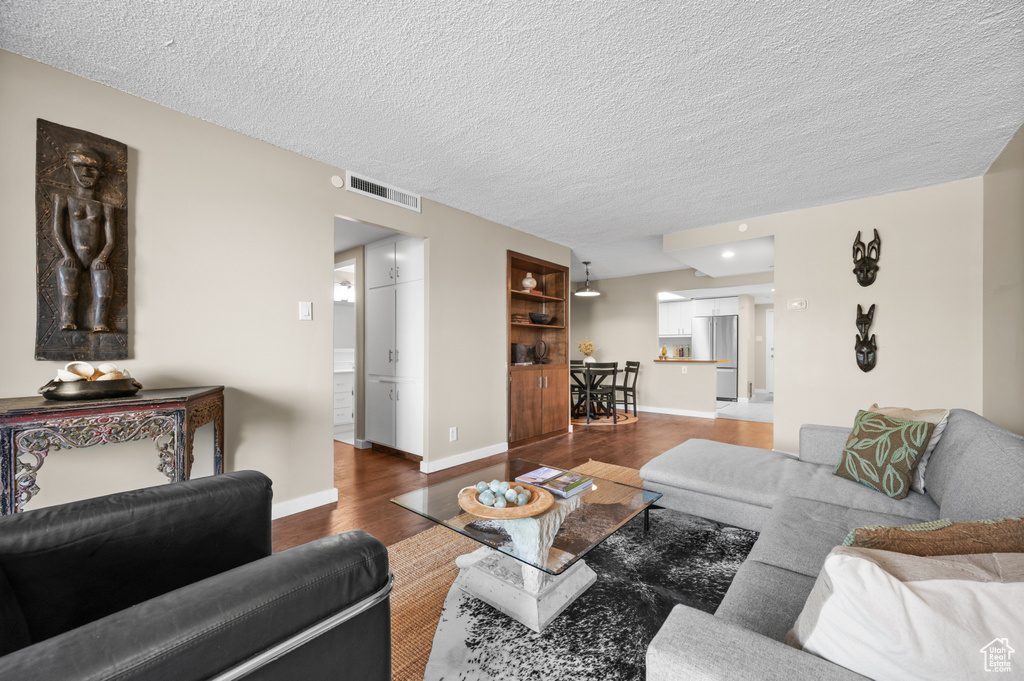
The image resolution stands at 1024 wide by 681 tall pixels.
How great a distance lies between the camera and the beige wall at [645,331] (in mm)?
6949

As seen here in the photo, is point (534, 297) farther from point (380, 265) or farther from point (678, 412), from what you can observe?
point (678, 412)

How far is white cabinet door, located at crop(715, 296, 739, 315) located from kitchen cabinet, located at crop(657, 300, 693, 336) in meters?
0.56

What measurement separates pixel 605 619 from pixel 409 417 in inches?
113

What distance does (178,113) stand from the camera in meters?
2.40

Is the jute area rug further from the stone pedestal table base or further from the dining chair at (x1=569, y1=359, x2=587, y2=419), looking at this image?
the dining chair at (x1=569, y1=359, x2=587, y2=419)

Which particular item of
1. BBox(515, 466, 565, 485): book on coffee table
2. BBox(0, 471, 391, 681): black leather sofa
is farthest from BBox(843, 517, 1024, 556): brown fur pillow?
BBox(515, 466, 565, 485): book on coffee table

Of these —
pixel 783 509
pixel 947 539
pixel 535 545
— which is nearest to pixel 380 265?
pixel 535 545

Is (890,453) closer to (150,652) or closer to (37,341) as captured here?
(150,652)

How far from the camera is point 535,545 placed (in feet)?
5.44

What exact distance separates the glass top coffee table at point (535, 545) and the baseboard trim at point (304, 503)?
4.02 feet

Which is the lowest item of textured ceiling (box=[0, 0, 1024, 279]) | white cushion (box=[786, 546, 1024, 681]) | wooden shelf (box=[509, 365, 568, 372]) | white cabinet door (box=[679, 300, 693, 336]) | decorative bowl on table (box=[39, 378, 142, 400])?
white cushion (box=[786, 546, 1024, 681])

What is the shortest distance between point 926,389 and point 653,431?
2.79 meters

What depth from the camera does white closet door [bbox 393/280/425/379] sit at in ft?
13.0

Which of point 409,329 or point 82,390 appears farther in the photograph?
point 409,329
